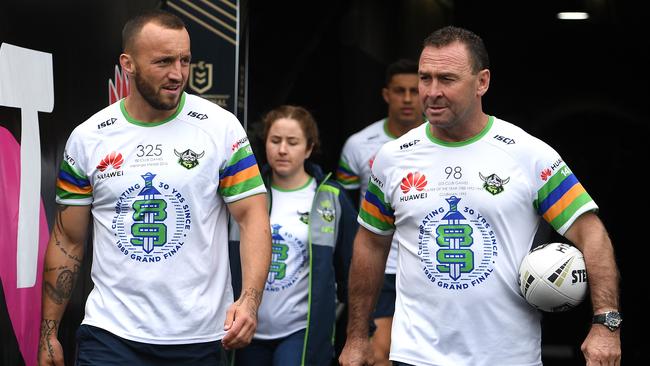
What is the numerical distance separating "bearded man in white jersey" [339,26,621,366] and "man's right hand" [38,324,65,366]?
1.32 metres

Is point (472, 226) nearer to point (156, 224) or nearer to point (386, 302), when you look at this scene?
point (156, 224)

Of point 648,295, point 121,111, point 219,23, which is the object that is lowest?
point 648,295

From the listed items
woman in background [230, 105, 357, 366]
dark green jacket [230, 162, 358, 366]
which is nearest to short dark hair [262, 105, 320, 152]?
woman in background [230, 105, 357, 366]

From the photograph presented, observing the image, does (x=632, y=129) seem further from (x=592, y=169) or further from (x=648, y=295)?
(x=648, y=295)

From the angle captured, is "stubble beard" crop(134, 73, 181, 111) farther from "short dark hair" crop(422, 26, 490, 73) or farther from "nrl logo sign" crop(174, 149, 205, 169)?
"short dark hair" crop(422, 26, 490, 73)

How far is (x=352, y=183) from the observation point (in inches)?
329

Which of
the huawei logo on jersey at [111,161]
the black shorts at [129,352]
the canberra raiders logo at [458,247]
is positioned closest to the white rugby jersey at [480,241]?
the canberra raiders logo at [458,247]

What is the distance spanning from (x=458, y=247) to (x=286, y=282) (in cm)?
176

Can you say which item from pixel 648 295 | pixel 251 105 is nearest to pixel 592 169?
pixel 648 295

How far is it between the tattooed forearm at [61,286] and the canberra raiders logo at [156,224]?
34 centimetres

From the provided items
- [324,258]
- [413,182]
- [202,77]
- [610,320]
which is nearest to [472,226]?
[413,182]

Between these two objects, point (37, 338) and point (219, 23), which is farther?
point (219, 23)

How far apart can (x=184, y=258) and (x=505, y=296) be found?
123 cm

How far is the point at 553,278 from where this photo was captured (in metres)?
4.98
